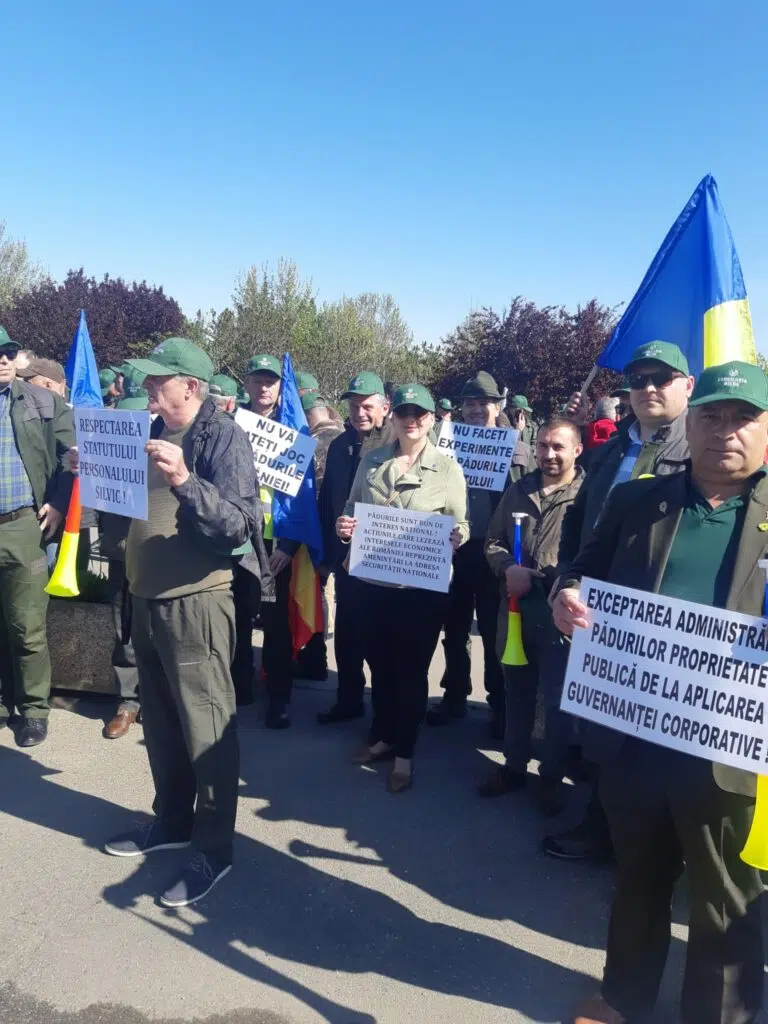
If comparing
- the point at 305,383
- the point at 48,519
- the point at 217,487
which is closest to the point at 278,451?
the point at 48,519

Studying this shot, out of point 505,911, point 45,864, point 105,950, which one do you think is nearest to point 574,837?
point 505,911

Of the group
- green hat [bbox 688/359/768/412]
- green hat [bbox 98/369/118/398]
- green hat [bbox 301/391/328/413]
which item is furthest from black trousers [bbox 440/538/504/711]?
green hat [bbox 98/369/118/398]

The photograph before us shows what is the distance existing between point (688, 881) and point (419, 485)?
244 centimetres

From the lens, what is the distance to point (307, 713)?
5406 millimetres

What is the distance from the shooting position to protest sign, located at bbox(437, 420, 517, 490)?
511cm

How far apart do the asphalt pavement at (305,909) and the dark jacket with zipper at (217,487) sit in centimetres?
155

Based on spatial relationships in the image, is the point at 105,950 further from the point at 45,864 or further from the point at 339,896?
the point at 339,896

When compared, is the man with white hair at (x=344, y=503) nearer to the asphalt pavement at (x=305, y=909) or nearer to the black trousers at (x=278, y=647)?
the black trousers at (x=278, y=647)

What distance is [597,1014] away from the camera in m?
2.60

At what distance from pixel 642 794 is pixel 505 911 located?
1298 mm

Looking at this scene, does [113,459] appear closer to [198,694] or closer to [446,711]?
[198,694]

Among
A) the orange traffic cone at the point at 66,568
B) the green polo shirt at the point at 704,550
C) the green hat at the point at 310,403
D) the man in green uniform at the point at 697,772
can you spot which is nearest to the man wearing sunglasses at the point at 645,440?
the man in green uniform at the point at 697,772

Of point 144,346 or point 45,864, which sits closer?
point 45,864

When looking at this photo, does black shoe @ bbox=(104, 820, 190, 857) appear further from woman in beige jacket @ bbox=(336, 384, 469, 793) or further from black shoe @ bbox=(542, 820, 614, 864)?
black shoe @ bbox=(542, 820, 614, 864)
